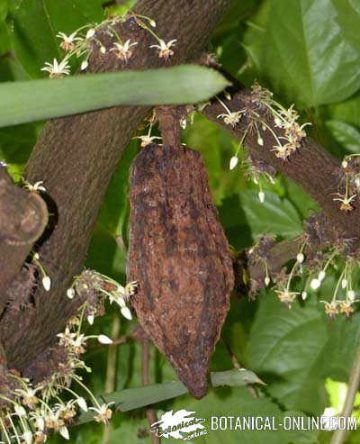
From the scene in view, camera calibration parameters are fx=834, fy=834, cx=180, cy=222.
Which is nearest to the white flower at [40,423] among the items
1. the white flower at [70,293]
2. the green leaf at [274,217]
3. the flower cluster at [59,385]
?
the flower cluster at [59,385]

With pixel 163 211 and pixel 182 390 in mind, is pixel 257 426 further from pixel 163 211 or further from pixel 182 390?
pixel 163 211

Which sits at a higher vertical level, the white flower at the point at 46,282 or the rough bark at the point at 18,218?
the rough bark at the point at 18,218

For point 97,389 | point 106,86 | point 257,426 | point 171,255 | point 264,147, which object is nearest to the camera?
point 106,86

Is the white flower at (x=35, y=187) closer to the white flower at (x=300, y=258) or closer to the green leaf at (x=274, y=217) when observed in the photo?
the white flower at (x=300, y=258)

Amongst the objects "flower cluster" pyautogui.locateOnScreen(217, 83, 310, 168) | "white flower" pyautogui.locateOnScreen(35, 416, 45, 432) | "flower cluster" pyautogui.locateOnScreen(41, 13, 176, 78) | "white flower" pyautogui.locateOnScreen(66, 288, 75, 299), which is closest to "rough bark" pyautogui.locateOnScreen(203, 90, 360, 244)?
"flower cluster" pyautogui.locateOnScreen(217, 83, 310, 168)

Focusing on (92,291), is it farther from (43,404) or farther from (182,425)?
(182,425)

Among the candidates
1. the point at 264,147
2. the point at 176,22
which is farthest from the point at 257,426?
the point at 176,22
